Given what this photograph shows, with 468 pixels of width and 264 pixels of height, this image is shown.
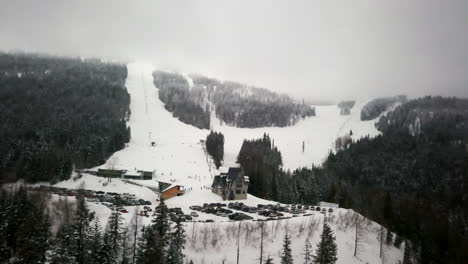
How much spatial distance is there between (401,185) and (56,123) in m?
158

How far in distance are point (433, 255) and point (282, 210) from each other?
2912 centimetres

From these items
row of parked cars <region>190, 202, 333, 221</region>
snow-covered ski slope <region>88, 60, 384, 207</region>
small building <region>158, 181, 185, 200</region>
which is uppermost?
snow-covered ski slope <region>88, 60, 384, 207</region>

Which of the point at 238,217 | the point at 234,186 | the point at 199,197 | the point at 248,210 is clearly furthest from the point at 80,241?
the point at 234,186

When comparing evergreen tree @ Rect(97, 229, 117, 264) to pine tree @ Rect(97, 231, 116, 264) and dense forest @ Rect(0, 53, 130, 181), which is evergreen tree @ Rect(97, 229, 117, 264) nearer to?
pine tree @ Rect(97, 231, 116, 264)

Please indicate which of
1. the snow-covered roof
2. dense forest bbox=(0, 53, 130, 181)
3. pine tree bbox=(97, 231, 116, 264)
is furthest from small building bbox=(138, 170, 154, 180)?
pine tree bbox=(97, 231, 116, 264)

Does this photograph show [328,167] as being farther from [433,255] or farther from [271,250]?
[271,250]

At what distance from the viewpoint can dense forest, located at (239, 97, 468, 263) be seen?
237 feet

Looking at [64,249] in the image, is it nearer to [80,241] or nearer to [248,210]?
[80,241]

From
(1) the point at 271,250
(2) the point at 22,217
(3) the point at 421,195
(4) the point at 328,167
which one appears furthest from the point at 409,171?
(2) the point at 22,217

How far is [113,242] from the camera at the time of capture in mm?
41281

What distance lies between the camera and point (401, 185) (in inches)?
6235

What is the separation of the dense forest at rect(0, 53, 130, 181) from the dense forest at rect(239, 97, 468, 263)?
53.0 metres

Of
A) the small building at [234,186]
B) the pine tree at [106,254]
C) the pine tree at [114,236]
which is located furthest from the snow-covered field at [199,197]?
the pine tree at [106,254]

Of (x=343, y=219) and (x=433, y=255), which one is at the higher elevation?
(x=343, y=219)
